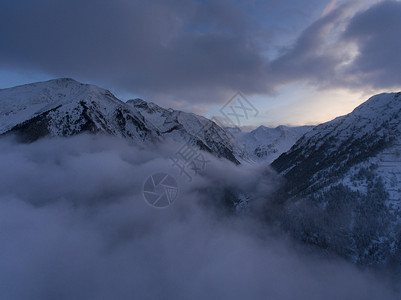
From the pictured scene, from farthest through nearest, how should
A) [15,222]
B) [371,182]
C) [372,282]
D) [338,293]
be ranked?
[15,222] → [371,182] → [338,293] → [372,282]

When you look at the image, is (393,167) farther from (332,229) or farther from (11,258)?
(11,258)

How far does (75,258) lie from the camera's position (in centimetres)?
19300

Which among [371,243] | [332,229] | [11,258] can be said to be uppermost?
[11,258]

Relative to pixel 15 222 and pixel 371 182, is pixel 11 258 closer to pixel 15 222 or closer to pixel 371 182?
pixel 15 222

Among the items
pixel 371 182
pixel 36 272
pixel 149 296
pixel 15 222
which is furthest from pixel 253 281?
pixel 15 222

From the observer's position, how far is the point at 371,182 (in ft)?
555

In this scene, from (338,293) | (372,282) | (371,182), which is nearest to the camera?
(372,282)

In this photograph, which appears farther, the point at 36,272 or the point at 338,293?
the point at 36,272

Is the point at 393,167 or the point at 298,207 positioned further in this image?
the point at 298,207

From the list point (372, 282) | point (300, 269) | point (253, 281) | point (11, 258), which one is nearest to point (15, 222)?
point (11, 258)

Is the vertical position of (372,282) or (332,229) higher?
(332,229)

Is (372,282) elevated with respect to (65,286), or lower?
lower

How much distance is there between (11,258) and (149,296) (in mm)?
113225

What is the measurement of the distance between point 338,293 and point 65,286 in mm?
209876
